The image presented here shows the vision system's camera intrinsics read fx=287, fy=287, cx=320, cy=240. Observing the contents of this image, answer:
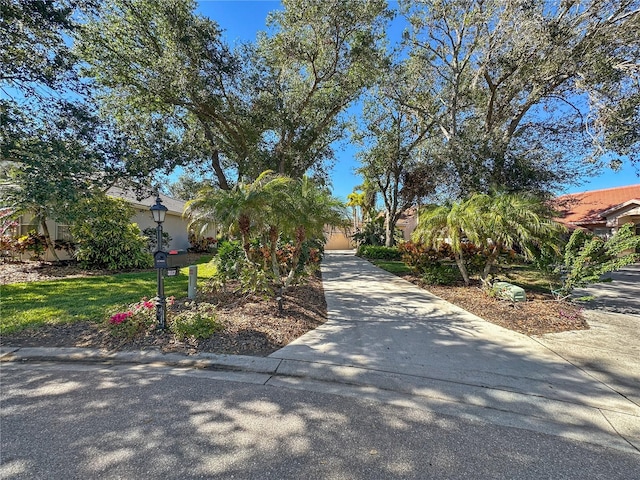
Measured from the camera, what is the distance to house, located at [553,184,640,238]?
17.1 metres

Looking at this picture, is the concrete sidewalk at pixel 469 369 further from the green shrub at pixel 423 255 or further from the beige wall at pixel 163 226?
the beige wall at pixel 163 226

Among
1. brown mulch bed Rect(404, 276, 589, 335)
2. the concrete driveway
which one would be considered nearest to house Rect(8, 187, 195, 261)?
brown mulch bed Rect(404, 276, 589, 335)

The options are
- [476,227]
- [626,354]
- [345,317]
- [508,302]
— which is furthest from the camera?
[476,227]

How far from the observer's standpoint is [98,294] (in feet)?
22.0

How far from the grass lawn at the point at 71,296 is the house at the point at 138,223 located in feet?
6.69

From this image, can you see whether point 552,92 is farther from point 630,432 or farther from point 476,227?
point 630,432

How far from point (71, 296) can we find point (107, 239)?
3.97 meters

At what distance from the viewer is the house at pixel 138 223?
10555 mm

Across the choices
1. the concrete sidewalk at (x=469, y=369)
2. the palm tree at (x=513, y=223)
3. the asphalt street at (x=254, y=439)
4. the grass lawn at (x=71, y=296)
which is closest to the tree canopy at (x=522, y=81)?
the palm tree at (x=513, y=223)

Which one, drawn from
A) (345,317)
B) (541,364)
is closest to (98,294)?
(345,317)

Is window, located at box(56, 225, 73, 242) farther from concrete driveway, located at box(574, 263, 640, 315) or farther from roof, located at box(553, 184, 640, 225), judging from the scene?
roof, located at box(553, 184, 640, 225)

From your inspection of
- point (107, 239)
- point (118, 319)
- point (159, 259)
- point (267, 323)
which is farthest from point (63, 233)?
point (267, 323)

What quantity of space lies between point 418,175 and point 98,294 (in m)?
13.4

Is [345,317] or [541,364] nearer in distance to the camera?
[541,364]
